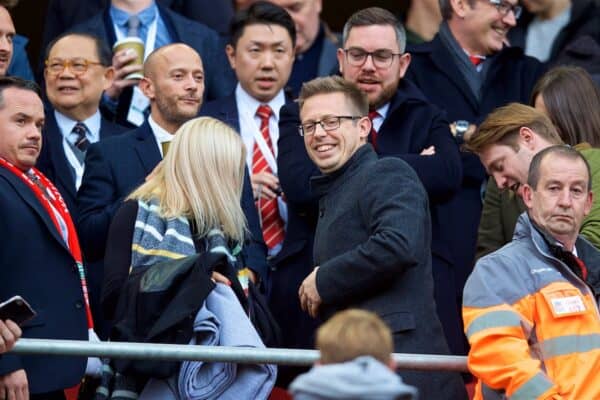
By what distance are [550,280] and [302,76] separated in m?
3.99

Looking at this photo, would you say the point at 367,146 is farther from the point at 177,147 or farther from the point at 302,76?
the point at 302,76

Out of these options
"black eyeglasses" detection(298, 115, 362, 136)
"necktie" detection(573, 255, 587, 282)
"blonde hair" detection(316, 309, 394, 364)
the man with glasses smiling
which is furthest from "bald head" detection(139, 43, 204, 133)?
"blonde hair" detection(316, 309, 394, 364)

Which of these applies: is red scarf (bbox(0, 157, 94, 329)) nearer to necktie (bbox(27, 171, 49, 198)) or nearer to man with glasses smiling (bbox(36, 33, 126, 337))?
necktie (bbox(27, 171, 49, 198))

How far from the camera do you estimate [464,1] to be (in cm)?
877

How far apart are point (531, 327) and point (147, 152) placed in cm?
262

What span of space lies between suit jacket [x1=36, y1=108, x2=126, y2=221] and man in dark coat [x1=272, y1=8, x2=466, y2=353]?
118 cm

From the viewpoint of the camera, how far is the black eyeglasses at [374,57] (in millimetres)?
7938

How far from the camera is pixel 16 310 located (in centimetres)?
573

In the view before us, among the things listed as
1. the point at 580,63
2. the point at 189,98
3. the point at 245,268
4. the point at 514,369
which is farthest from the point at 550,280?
the point at 580,63

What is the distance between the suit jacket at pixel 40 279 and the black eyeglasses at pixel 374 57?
1.96m

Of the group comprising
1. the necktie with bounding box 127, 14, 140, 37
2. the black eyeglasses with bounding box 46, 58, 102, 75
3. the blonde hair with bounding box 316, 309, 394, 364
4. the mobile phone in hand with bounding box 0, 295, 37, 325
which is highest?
the necktie with bounding box 127, 14, 140, 37

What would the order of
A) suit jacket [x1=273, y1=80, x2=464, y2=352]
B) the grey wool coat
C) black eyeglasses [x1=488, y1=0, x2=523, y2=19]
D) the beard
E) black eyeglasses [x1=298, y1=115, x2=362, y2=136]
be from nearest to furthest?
the grey wool coat → black eyeglasses [x1=298, y1=115, x2=362, y2=136] → suit jacket [x1=273, y1=80, x2=464, y2=352] → the beard → black eyeglasses [x1=488, y1=0, x2=523, y2=19]

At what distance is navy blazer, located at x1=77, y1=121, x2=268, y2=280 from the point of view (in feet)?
24.5

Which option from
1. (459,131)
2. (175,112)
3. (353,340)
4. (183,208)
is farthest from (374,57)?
(353,340)
